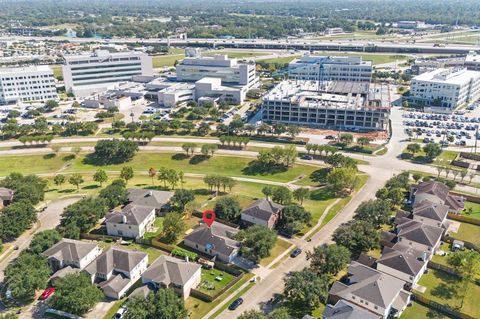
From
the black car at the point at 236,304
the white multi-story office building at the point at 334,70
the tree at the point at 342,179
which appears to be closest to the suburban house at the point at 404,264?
the black car at the point at 236,304

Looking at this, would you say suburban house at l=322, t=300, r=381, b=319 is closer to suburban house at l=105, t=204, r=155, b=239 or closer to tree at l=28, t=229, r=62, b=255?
suburban house at l=105, t=204, r=155, b=239

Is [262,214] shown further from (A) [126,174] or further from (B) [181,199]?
(A) [126,174]

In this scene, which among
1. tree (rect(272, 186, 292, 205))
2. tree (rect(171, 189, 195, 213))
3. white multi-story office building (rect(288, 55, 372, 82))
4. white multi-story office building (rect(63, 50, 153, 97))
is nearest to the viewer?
tree (rect(272, 186, 292, 205))

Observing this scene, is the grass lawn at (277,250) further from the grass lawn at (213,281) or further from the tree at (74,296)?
the tree at (74,296)

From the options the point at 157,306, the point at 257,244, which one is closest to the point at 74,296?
the point at 157,306

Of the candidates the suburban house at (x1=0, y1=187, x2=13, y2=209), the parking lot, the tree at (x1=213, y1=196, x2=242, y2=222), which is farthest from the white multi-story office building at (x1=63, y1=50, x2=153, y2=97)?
the tree at (x1=213, y1=196, x2=242, y2=222)

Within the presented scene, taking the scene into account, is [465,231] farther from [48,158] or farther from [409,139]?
[48,158]
